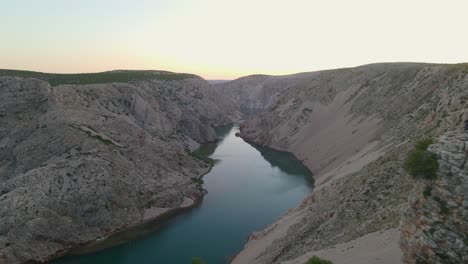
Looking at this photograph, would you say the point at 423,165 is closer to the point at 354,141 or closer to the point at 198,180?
the point at 198,180

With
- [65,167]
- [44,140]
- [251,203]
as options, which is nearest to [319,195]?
[251,203]

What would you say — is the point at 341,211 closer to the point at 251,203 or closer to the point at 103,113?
the point at 251,203

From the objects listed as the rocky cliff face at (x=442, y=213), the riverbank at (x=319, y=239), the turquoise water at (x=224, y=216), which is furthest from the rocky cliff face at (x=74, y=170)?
the rocky cliff face at (x=442, y=213)

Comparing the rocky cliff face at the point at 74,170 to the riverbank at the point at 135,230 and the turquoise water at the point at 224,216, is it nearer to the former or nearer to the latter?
the riverbank at the point at 135,230

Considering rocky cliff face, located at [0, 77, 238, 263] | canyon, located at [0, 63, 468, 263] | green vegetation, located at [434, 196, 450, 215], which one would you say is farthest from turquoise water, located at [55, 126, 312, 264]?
green vegetation, located at [434, 196, 450, 215]

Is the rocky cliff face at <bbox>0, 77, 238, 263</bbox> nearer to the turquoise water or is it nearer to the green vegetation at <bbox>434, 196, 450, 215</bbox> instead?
the turquoise water

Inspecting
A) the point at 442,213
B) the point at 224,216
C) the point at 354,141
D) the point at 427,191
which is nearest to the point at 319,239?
the point at 427,191
